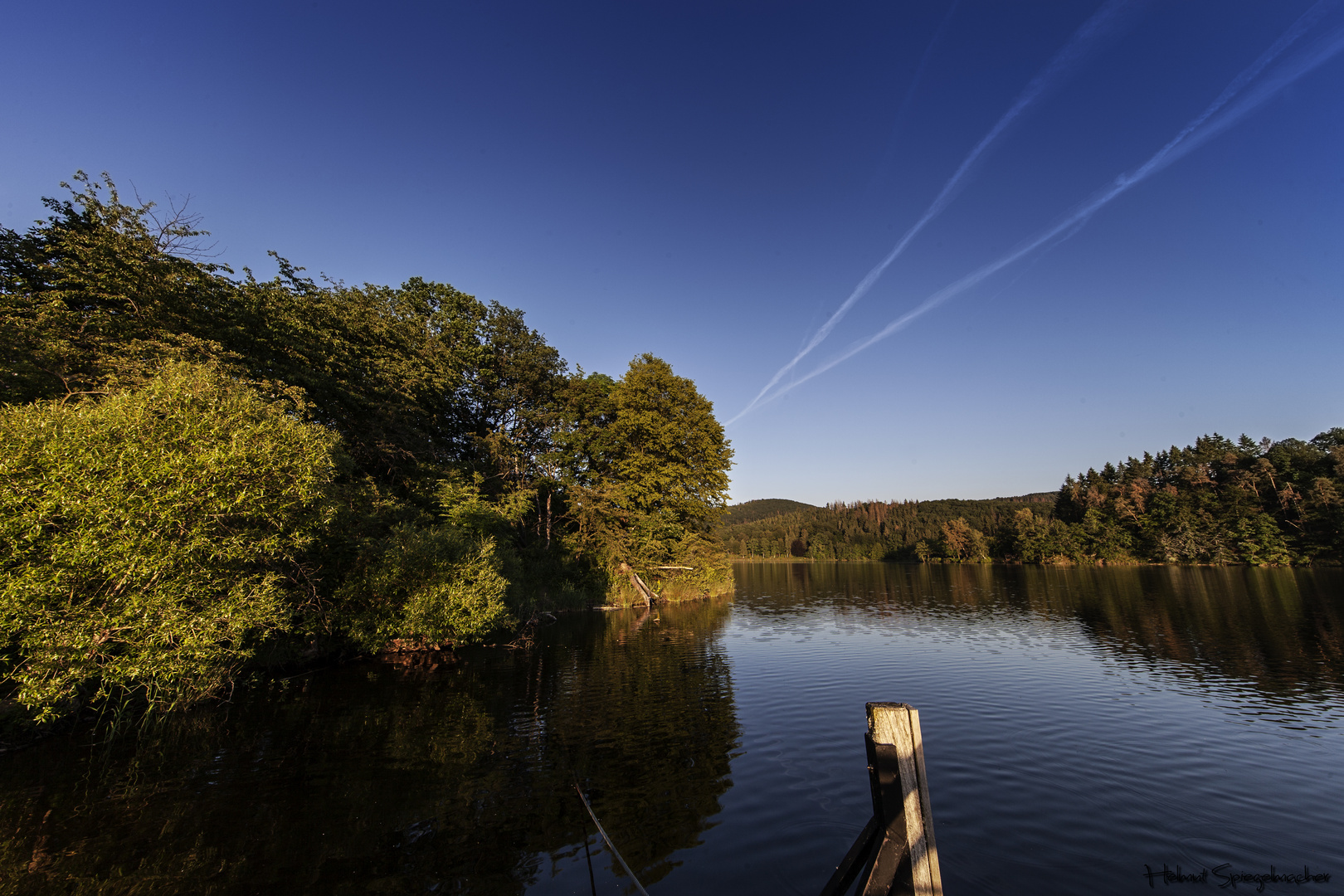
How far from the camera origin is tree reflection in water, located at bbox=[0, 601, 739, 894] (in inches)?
307

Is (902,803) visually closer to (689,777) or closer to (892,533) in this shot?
(689,777)

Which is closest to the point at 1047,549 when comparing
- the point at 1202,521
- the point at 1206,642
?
the point at 1202,521

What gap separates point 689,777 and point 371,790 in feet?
21.7

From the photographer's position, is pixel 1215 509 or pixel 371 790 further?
pixel 1215 509

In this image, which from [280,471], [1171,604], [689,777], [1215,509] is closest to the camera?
→ [689,777]

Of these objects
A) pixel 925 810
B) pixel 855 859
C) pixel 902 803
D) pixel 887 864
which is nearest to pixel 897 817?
pixel 902 803

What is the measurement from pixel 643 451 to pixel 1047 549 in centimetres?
8658

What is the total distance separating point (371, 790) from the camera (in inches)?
413

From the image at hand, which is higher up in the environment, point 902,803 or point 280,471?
point 280,471

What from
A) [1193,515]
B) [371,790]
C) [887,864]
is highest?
[1193,515]

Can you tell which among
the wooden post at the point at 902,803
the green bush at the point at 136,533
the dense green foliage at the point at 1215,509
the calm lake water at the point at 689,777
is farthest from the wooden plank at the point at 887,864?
the dense green foliage at the point at 1215,509

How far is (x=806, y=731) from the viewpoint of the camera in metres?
14.0

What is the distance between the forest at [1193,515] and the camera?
72.5 metres

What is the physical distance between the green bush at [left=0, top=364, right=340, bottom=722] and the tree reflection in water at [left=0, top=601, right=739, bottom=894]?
2.02m
